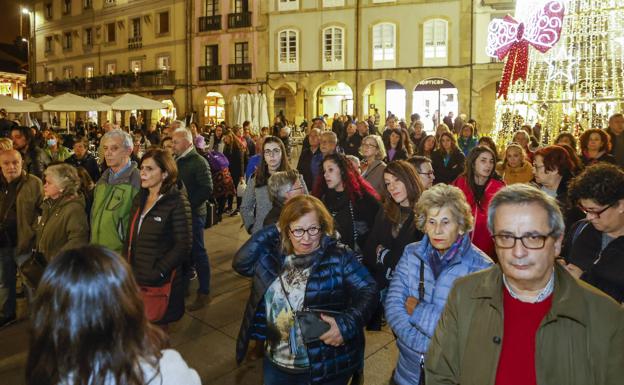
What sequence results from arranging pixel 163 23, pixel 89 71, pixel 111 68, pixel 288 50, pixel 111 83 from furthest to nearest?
pixel 89 71, pixel 111 68, pixel 111 83, pixel 163 23, pixel 288 50

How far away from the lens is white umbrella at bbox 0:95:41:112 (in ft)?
52.2

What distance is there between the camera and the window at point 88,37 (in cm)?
3922

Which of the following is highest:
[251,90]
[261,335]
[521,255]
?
[251,90]

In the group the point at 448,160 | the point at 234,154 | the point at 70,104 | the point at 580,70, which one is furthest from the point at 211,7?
the point at 448,160

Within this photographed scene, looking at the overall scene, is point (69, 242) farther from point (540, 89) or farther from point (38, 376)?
point (540, 89)

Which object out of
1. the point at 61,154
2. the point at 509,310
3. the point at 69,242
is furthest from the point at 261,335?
the point at 61,154

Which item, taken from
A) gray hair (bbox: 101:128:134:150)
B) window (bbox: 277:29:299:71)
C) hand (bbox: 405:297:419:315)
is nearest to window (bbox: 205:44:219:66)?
window (bbox: 277:29:299:71)

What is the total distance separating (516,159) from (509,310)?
538 centimetres

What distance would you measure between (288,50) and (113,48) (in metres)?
15.5

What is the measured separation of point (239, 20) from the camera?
101 feet

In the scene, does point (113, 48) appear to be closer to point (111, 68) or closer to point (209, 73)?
point (111, 68)

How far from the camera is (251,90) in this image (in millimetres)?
30703

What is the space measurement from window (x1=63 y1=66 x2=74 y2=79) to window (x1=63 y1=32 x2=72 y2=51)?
5.13ft

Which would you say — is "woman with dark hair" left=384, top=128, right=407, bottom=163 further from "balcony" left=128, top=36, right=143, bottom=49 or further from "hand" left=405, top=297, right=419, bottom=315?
"balcony" left=128, top=36, right=143, bottom=49
